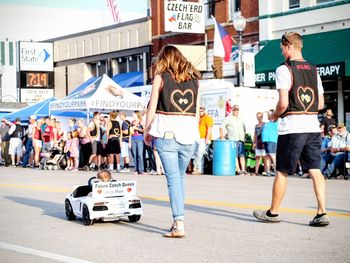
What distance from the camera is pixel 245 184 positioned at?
1631cm

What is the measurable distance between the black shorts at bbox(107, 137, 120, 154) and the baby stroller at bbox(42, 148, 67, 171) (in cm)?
314

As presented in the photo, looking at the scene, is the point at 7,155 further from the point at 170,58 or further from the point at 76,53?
the point at 170,58

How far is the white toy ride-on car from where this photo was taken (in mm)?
8797

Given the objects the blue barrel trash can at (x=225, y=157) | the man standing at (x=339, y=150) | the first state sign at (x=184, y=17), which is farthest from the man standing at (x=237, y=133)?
the first state sign at (x=184, y=17)

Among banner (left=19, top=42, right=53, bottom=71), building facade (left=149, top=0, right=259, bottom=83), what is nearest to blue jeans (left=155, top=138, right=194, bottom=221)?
building facade (left=149, top=0, right=259, bottom=83)

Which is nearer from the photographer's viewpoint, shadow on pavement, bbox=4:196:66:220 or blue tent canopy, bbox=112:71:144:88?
shadow on pavement, bbox=4:196:66:220

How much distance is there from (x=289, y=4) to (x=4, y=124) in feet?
41.5

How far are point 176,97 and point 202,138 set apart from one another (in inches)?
519

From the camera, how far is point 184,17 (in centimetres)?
3259

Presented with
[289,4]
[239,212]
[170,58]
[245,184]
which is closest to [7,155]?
[289,4]

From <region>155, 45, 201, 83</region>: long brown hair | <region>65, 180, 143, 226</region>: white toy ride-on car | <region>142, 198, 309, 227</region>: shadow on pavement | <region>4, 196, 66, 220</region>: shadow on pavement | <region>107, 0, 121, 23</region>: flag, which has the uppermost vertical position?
<region>107, 0, 121, 23</region>: flag

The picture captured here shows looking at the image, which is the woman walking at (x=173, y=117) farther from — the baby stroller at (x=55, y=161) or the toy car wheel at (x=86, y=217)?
the baby stroller at (x=55, y=161)

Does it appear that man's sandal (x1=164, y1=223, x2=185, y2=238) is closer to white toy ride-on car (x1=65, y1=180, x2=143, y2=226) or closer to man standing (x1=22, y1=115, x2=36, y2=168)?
white toy ride-on car (x1=65, y1=180, x2=143, y2=226)

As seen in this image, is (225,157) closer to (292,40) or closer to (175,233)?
(292,40)
